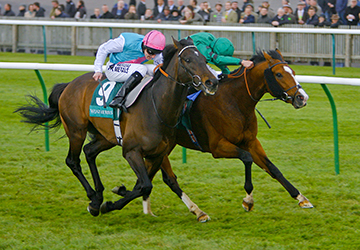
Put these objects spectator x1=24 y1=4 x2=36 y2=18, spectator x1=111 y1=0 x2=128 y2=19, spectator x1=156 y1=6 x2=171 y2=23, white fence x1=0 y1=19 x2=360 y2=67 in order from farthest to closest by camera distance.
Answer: spectator x1=24 y1=4 x2=36 y2=18
spectator x1=111 y1=0 x2=128 y2=19
spectator x1=156 y1=6 x2=171 y2=23
white fence x1=0 y1=19 x2=360 y2=67

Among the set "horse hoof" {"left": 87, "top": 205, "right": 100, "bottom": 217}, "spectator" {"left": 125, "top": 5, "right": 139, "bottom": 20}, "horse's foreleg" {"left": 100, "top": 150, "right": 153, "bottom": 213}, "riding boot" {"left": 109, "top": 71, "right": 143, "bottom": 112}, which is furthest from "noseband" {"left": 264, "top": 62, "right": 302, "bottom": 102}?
"spectator" {"left": 125, "top": 5, "right": 139, "bottom": 20}

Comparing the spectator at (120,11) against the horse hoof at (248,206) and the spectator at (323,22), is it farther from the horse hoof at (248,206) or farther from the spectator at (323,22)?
the horse hoof at (248,206)

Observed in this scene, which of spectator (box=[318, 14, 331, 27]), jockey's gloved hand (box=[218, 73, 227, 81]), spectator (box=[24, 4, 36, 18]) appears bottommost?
jockey's gloved hand (box=[218, 73, 227, 81])

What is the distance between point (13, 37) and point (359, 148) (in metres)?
9.66

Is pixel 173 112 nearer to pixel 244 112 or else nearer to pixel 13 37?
pixel 244 112

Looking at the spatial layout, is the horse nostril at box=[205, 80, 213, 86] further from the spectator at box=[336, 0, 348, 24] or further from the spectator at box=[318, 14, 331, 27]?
the spectator at box=[336, 0, 348, 24]

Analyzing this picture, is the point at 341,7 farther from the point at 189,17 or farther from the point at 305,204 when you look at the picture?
the point at 305,204

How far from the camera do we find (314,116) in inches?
320

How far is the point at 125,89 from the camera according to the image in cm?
413

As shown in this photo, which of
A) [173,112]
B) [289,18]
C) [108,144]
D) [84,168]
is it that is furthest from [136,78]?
[289,18]

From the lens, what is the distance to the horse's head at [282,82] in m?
4.06

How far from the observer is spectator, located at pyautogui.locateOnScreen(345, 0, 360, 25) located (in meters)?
11.2

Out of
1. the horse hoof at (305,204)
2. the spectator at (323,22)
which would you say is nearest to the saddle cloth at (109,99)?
the horse hoof at (305,204)

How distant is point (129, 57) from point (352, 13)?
821cm
